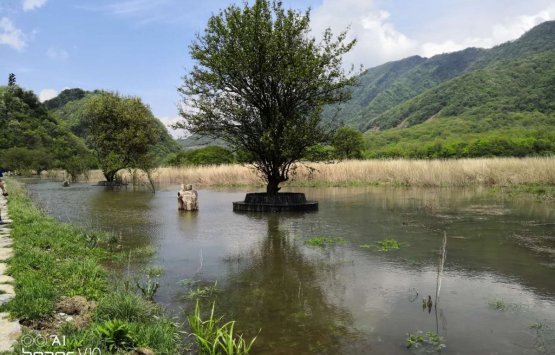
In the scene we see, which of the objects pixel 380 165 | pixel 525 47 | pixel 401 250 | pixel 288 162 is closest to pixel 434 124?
pixel 525 47

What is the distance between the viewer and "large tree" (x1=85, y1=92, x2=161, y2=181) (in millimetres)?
35281

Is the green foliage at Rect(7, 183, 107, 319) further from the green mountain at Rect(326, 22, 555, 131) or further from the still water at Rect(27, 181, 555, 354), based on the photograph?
the green mountain at Rect(326, 22, 555, 131)

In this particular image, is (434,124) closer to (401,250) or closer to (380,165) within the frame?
(380,165)

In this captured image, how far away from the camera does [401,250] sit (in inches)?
340

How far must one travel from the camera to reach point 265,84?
16.0 m

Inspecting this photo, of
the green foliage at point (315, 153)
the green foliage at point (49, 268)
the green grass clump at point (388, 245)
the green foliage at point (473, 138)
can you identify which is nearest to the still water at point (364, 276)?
the green grass clump at point (388, 245)

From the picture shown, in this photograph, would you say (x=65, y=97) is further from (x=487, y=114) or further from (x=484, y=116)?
(x=487, y=114)

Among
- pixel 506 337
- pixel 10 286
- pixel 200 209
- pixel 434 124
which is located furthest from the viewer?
pixel 434 124

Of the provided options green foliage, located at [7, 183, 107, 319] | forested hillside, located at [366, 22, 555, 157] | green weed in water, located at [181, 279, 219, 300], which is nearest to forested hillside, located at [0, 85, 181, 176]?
forested hillside, located at [366, 22, 555, 157]

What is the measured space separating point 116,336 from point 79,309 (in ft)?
4.12

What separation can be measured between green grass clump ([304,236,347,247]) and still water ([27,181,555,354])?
0.22 meters

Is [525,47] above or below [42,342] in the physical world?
above

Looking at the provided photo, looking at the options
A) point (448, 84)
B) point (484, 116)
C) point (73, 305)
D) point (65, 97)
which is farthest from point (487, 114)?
point (65, 97)

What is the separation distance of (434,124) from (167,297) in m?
89.1
